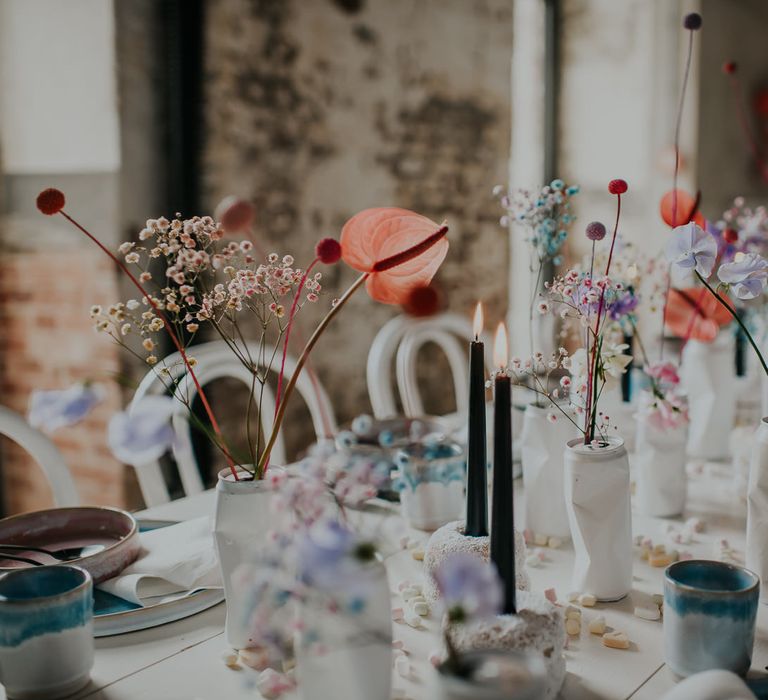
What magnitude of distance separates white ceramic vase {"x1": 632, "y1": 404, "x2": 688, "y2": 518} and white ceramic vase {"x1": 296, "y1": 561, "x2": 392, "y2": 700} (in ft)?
A: 2.29

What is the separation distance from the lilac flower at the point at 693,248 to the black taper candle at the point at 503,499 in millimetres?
334

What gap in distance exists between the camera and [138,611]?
90 centimetres

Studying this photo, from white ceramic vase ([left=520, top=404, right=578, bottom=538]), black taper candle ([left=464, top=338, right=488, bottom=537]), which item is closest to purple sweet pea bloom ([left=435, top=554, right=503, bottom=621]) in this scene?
black taper candle ([left=464, top=338, right=488, bottom=537])

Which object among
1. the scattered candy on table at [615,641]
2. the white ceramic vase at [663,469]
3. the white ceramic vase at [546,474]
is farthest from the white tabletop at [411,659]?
the white ceramic vase at [663,469]

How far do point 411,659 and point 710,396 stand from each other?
925 mm

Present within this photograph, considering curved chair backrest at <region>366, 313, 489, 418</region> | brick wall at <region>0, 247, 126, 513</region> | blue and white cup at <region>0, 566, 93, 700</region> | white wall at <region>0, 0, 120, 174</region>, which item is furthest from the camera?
brick wall at <region>0, 247, 126, 513</region>

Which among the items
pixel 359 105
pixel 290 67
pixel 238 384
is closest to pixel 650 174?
pixel 359 105

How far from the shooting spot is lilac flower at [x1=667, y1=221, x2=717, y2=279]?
35.6 inches

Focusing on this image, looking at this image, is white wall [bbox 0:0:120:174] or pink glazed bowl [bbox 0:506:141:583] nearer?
pink glazed bowl [bbox 0:506:141:583]

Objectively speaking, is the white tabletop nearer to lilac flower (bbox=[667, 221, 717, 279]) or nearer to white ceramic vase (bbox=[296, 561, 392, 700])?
white ceramic vase (bbox=[296, 561, 392, 700])

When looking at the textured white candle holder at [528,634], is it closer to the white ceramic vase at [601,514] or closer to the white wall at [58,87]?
the white ceramic vase at [601,514]

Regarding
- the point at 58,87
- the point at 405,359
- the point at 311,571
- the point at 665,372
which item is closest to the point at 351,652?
the point at 311,571

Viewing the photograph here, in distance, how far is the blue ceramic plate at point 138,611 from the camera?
0.89 m

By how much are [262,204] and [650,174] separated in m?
2.18
